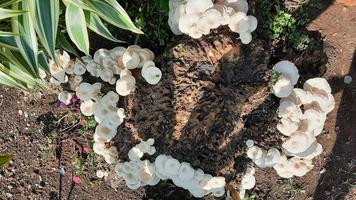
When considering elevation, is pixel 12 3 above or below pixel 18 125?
above

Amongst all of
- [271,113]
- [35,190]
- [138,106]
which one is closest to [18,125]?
[35,190]

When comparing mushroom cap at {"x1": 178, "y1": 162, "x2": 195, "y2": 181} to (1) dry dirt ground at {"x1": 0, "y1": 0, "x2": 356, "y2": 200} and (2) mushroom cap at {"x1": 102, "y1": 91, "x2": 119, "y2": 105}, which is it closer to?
(1) dry dirt ground at {"x1": 0, "y1": 0, "x2": 356, "y2": 200}

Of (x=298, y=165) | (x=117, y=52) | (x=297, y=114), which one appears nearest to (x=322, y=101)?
(x=297, y=114)

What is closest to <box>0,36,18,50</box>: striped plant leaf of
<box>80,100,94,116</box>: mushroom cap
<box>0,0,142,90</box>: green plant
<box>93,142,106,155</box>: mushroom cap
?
<box>0,0,142,90</box>: green plant

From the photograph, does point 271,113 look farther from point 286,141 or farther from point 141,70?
point 141,70

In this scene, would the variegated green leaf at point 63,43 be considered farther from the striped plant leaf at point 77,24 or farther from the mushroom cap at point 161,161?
the mushroom cap at point 161,161

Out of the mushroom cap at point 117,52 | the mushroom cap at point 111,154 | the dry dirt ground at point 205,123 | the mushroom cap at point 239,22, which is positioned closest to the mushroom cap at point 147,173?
the dry dirt ground at point 205,123
